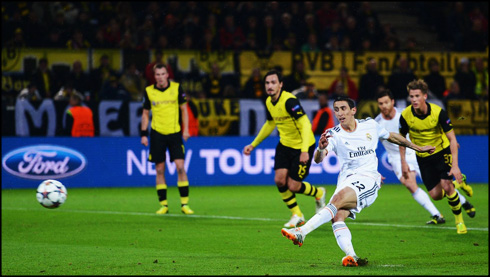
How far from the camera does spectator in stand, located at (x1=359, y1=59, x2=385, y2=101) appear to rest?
62.9 feet

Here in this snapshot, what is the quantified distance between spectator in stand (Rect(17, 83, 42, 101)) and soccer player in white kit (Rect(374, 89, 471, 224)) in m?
8.68

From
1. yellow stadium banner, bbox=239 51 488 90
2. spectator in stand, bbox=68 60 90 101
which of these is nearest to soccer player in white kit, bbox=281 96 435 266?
spectator in stand, bbox=68 60 90 101

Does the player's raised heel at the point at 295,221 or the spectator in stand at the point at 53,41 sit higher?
the spectator in stand at the point at 53,41

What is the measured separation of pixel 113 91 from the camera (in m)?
17.5

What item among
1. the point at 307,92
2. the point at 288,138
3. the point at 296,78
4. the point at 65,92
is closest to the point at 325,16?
the point at 296,78

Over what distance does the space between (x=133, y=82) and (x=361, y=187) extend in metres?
11.3

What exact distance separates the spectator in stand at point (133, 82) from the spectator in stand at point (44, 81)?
1554 mm

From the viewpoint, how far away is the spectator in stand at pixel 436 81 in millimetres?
19516

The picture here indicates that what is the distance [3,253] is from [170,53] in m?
11.0

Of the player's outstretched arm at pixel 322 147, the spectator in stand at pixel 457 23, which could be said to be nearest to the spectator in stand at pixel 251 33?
the spectator in stand at pixel 457 23

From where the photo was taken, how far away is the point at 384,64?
2008 cm

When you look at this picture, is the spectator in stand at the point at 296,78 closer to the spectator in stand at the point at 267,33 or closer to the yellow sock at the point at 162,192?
the spectator in stand at the point at 267,33

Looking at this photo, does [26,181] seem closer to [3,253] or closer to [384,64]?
[3,253]

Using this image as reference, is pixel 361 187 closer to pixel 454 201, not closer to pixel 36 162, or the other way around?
pixel 454 201
